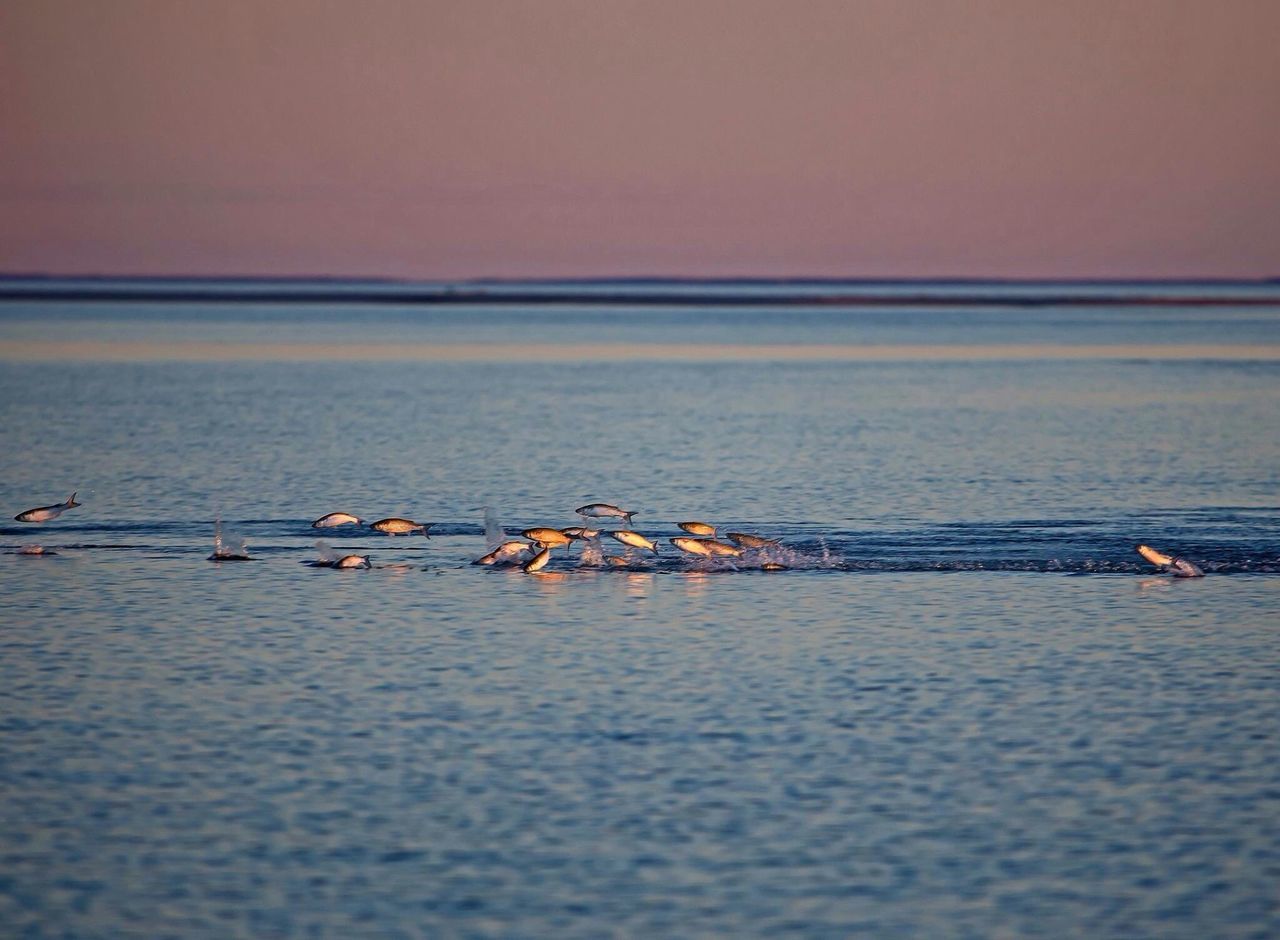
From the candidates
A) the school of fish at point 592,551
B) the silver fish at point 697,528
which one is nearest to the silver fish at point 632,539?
the school of fish at point 592,551

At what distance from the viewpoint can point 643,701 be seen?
13523mm

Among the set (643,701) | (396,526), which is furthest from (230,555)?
(643,701)

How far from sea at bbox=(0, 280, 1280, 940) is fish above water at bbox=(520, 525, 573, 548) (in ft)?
1.12

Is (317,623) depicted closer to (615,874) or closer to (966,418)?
Answer: (615,874)

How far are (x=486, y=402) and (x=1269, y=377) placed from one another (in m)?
31.0

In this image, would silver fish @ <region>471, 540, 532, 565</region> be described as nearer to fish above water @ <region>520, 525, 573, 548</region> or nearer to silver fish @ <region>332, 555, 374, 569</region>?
fish above water @ <region>520, 525, 573, 548</region>

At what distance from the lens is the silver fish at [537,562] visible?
1945 cm

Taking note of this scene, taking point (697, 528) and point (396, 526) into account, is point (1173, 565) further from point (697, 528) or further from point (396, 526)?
point (396, 526)

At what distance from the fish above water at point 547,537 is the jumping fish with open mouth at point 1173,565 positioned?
636 centimetres

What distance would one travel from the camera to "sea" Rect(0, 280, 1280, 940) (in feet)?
30.9

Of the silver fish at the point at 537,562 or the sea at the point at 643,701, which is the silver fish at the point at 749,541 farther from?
Result: the silver fish at the point at 537,562

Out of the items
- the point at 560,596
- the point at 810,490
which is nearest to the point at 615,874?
the point at 560,596

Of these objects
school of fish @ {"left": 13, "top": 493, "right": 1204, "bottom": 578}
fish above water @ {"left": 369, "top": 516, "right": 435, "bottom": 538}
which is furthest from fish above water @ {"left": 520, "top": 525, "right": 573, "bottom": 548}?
fish above water @ {"left": 369, "top": 516, "right": 435, "bottom": 538}

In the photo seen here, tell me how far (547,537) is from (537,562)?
48 centimetres
